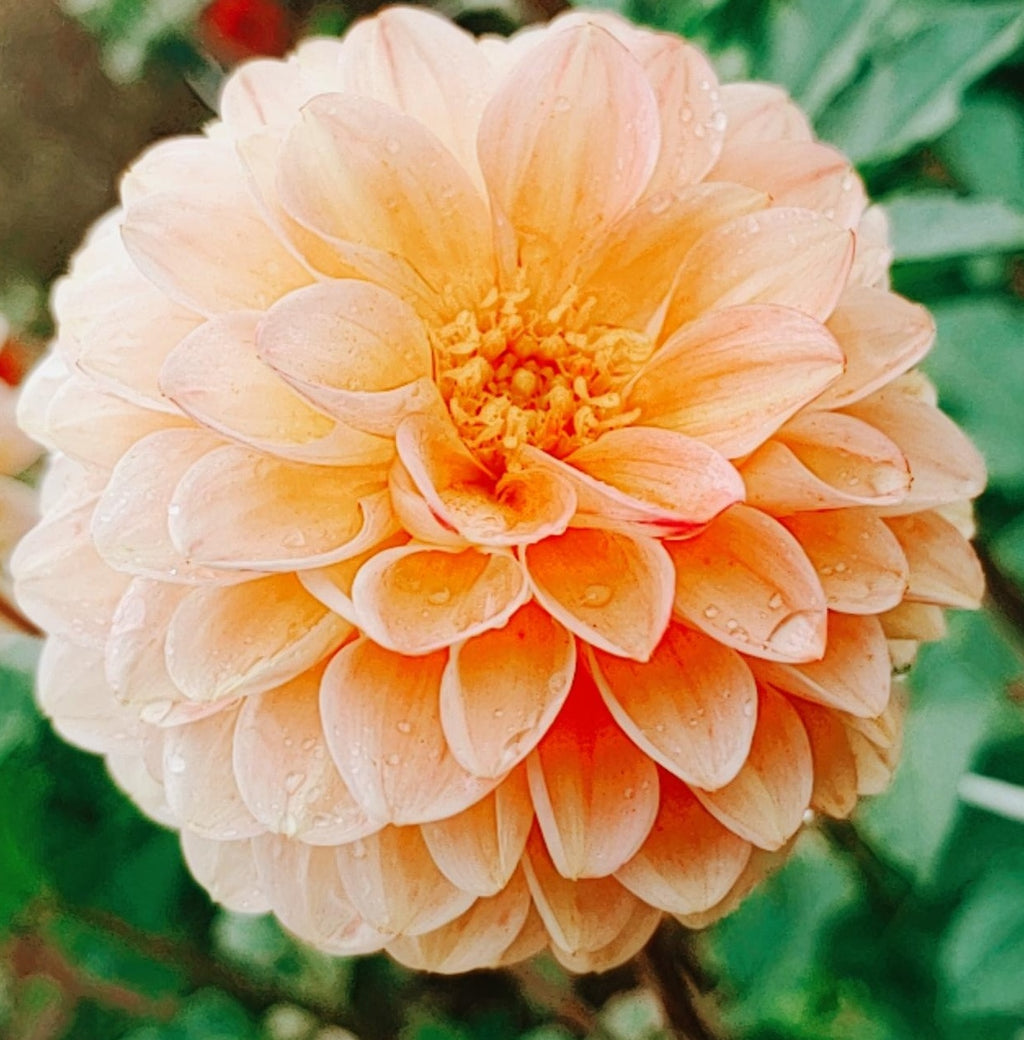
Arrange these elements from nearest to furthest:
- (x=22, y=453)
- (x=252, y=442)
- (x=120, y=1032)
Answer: (x=252, y=442) → (x=22, y=453) → (x=120, y=1032)

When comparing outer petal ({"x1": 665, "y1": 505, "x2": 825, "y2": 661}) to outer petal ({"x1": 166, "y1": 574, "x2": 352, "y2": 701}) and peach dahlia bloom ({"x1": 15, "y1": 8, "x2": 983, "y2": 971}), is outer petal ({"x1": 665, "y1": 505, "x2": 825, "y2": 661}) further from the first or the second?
outer petal ({"x1": 166, "y1": 574, "x2": 352, "y2": 701})

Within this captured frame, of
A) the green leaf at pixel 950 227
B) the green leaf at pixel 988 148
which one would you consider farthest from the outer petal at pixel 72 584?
the green leaf at pixel 988 148

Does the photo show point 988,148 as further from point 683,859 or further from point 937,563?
point 683,859

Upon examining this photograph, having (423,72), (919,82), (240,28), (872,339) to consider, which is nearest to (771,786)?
(872,339)

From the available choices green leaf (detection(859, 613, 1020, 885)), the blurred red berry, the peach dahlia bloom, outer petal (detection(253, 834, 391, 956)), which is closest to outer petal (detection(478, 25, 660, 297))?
the peach dahlia bloom

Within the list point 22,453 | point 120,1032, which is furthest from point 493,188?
point 120,1032

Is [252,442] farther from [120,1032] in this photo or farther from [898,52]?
[120,1032]
